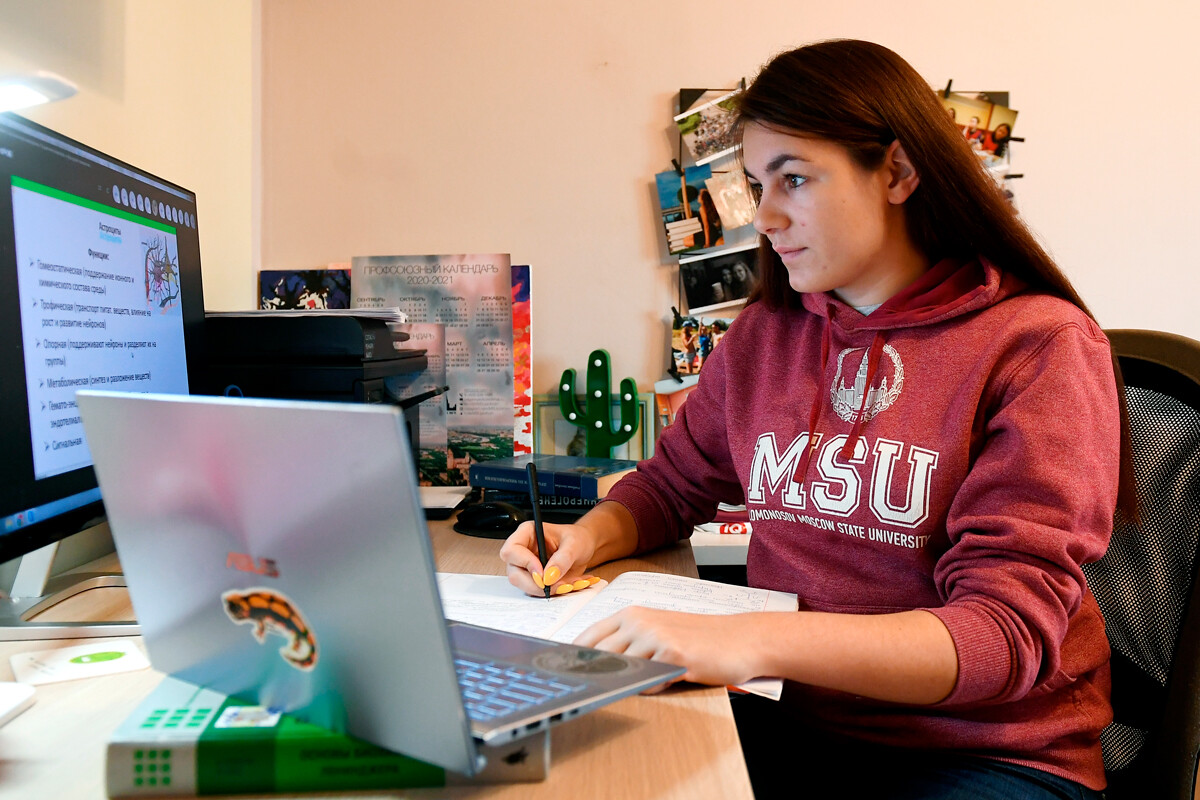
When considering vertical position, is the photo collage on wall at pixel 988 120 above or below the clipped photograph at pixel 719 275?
above

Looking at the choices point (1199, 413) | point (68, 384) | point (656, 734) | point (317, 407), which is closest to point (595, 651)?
point (656, 734)

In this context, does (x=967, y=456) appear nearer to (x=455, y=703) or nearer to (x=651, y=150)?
(x=455, y=703)

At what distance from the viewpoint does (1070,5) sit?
169cm

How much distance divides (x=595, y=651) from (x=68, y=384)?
1.88 feet

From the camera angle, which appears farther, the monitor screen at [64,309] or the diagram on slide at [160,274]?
the diagram on slide at [160,274]

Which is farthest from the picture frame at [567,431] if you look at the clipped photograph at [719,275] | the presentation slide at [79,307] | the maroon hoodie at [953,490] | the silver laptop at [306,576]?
the silver laptop at [306,576]

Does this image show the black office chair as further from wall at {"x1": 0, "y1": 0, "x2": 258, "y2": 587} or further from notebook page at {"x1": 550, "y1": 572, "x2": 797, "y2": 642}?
wall at {"x1": 0, "y1": 0, "x2": 258, "y2": 587}

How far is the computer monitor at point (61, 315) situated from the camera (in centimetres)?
75

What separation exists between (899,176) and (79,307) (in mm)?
880

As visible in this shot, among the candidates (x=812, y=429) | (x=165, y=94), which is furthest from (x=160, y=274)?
(x=812, y=429)

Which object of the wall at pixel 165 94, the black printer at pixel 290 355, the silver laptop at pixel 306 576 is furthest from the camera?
the black printer at pixel 290 355

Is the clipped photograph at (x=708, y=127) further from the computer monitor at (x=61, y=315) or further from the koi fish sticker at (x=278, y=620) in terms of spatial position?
the koi fish sticker at (x=278, y=620)

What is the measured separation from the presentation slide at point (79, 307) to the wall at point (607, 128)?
79cm

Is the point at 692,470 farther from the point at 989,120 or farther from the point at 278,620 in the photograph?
the point at 989,120
